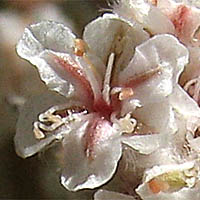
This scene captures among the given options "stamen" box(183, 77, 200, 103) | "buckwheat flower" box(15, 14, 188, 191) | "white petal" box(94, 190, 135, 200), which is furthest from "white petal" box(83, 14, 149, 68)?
"white petal" box(94, 190, 135, 200)

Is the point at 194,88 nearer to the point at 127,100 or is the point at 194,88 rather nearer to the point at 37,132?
the point at 127,100

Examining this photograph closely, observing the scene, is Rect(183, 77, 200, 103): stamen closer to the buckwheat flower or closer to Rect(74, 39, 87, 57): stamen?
the buckwheat flower

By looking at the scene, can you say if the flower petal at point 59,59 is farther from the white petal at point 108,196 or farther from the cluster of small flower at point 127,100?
the white petal at point 108,196

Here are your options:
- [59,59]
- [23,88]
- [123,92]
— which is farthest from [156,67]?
[23,88]

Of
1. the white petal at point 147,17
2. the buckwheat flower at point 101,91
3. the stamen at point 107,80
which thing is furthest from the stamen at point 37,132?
the white petal at point 147,17

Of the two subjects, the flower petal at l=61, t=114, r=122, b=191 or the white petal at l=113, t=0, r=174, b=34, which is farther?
the white petal at l=113, t=0, r=174, b=34

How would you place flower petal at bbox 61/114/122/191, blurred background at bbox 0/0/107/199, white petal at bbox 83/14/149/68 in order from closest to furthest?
flower petal at bbox 61/114/122/191
white petal at bbox 83/14/149/68
blurred background at bbox 0/0/107/199
